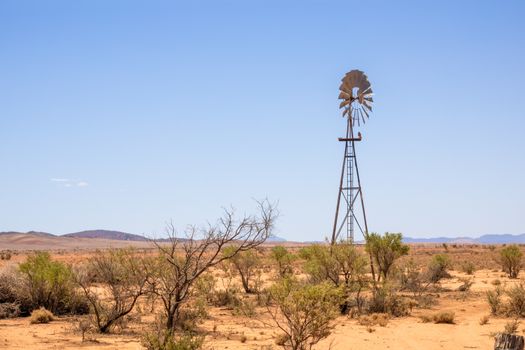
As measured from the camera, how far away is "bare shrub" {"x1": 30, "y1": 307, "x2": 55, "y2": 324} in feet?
64.7

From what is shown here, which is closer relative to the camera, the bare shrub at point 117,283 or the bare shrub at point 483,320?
the bare shrub at point 117,283

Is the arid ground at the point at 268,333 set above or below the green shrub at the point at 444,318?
below

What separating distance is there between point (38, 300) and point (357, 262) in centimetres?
1222

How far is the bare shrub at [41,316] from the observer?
19.7 m

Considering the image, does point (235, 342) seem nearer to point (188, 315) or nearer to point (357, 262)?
→ point (188, 315)

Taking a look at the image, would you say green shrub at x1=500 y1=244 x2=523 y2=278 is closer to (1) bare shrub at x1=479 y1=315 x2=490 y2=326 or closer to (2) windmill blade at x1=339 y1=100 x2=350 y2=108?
(2) windmill blade at x1=339 y1=100 x2=350 y2=108

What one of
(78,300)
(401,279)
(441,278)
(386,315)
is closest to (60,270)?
(78,300)

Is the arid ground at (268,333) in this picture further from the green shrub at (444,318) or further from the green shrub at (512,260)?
the green shrub at (512,260)

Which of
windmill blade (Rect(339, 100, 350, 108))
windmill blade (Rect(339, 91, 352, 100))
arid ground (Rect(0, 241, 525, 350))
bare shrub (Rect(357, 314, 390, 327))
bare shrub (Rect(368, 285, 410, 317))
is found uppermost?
windmill blade (Rect(339, 91, 352, 100))

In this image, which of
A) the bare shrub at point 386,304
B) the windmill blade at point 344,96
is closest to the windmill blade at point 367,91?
the windmill blade at point 344,96

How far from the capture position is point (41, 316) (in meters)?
19.8

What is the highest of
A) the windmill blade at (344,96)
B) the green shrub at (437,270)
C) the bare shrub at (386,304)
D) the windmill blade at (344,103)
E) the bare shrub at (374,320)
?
the windmill blade at (344,96)

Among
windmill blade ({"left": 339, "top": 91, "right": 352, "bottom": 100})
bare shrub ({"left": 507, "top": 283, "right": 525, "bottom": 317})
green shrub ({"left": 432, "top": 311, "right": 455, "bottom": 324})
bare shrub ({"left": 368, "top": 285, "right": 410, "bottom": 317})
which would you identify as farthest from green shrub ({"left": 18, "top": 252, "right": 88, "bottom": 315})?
bare shrub ({"left": 507, "top": 283, "right": 525, "bottom": 317})

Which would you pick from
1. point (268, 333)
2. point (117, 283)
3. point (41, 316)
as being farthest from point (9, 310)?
point (268, 333)
